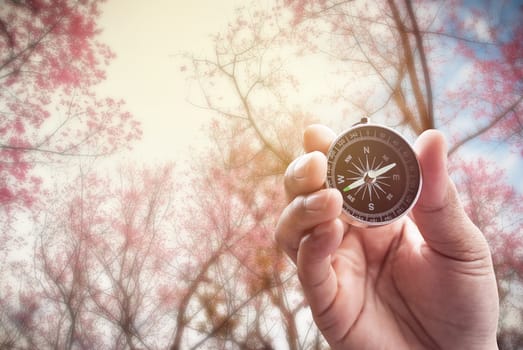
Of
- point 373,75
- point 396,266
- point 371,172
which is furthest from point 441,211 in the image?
point 373,75

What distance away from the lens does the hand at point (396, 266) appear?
1.39m

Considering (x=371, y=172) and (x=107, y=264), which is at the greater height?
(x=107, y=264)

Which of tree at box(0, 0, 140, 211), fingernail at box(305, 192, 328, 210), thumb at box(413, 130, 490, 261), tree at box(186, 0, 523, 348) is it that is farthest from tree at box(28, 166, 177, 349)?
thumb at box(413, 130, 490, 261)

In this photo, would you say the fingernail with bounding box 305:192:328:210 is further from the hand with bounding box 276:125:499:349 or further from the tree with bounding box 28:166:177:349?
the tree with bounding box 28:166:177:349

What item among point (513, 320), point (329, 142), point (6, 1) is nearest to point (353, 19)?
point (329, 142)

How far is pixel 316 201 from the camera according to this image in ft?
4.41

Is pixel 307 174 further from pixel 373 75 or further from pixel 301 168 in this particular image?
pixel 373 75

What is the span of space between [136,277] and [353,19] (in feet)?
11.9

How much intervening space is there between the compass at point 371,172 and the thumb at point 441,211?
Result: 10 cm

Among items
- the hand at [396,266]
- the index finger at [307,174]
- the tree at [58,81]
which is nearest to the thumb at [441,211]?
the hand at [396,266]

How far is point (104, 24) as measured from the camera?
3.89 metres

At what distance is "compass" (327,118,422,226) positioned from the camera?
154cm

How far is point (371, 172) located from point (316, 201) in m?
0.40

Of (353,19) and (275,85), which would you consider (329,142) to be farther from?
(353,19)
